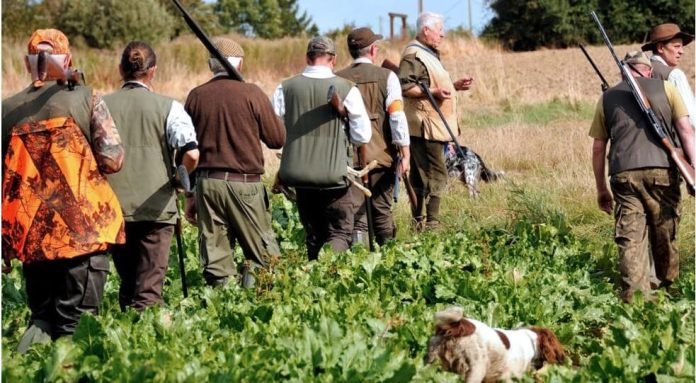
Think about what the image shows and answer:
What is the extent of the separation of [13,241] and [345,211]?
10.2ft

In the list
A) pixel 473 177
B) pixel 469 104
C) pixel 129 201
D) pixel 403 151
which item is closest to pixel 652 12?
pixel 469 104


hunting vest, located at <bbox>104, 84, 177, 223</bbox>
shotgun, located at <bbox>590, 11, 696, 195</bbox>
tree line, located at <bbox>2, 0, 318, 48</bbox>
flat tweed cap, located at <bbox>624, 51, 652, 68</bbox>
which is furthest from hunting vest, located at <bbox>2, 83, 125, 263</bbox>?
tree line, located at <bbox>2, 0, 318, 48</bbox>

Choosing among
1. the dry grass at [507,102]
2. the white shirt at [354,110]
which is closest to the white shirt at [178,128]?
the white shirt at [354,110]

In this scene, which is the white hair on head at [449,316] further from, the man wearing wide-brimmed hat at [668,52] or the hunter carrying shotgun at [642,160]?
the man wearing wide-brimmed hat at [668,52]

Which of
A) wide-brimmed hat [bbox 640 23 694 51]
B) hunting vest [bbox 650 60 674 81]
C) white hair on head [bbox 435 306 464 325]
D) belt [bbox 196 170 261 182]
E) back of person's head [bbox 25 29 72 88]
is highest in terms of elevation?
back of person's head [bbox 25 29 72 88]

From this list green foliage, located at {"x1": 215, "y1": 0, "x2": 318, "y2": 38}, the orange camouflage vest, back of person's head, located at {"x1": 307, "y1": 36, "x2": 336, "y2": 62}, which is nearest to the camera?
the orange camouflage vest

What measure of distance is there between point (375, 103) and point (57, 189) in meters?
3.71

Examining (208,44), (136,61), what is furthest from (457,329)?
(208,44)

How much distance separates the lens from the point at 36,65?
6094mm

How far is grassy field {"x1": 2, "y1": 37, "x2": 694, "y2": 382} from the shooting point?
489 centimetres

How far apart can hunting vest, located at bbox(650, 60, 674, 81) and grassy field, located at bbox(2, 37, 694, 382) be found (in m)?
1.49

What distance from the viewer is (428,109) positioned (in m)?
10.2

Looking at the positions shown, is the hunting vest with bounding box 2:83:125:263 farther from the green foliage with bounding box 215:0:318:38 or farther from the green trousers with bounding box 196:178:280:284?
the green foliage with bounding box 215:0:318:38

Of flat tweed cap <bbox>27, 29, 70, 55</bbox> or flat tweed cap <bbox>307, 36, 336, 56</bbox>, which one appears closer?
flat tweed cap <bbox>27, 29, 70, 55</bbox>
